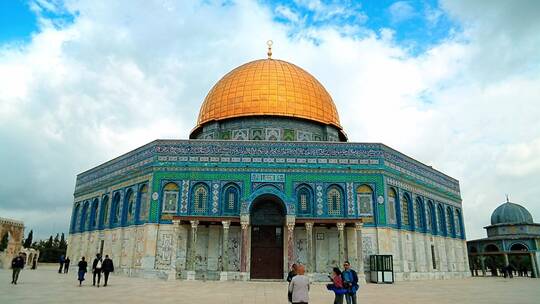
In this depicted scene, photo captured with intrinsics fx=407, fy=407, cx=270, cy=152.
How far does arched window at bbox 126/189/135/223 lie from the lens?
23.2 metres

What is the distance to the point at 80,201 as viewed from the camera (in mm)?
28797

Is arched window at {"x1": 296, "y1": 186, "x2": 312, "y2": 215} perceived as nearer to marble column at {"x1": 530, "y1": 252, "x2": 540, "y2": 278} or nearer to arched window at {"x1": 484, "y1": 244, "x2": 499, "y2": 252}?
marble column at {"x1": 530, "y1": 252, "x2": 540, "y2": 278}

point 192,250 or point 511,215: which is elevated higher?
point 511,215

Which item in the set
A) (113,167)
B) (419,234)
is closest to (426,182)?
(419,234)

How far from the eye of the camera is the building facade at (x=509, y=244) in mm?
34688

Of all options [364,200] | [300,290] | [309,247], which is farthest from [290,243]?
[300,290]

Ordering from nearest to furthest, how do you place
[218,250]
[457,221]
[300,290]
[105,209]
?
[300,290]
[218,250]
[105,209]
[457,221]

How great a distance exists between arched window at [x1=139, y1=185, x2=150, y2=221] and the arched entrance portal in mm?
5761

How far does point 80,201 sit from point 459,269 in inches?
1050

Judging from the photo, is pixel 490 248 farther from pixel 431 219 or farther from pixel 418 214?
pixel 418 214

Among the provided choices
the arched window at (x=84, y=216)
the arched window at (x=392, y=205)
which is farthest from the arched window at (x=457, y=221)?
the arched window at (x=84, y=216)

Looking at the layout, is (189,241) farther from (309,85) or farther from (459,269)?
(459,269)

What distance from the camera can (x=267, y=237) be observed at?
850 inches

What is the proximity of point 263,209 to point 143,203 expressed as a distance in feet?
22.1
